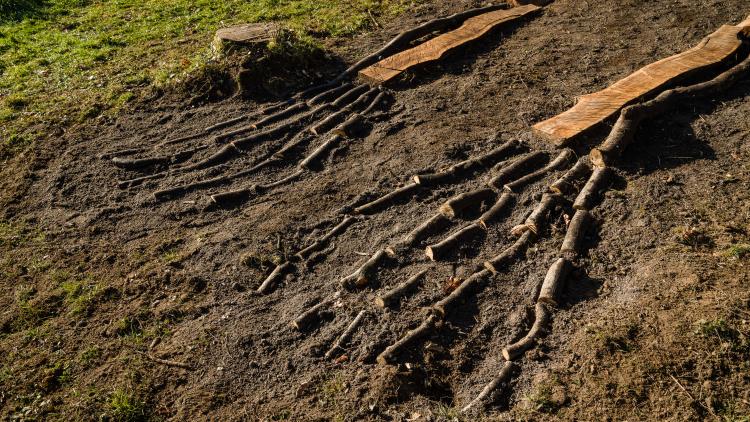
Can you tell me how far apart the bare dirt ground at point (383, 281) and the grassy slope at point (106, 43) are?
36.7 inches

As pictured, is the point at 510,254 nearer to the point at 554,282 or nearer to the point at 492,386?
the point at 554,282

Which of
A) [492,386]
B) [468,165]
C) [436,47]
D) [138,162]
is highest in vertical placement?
[436,47]

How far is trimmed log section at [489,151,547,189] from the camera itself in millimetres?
6146

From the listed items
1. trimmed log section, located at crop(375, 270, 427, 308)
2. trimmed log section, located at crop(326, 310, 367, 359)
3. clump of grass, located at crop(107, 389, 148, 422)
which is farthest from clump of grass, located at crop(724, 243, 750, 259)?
clump of grass, located at crop(107, 389, 148, 422)

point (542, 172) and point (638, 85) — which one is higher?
point (638, 85)

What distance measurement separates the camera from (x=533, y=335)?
4656mm

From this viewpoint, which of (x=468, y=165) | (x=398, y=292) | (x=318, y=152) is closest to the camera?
(x=398, y=292)

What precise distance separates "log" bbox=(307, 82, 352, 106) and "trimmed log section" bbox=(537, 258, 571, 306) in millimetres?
3965

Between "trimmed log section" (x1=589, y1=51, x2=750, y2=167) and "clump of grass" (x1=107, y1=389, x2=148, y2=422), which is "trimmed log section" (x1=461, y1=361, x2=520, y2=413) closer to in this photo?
"clump of grass" (x1=107, y1=389, x2=148, y2=422)

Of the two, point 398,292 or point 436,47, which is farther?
point 436,47

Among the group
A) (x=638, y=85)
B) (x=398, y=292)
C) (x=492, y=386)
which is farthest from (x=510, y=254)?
(x=638, y=85)

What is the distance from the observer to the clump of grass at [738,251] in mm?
4914

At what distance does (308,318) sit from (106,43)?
741cm

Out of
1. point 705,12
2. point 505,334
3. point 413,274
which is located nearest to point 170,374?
point 413,274
